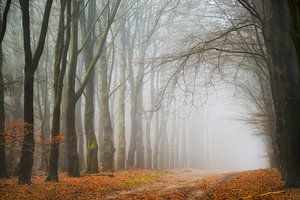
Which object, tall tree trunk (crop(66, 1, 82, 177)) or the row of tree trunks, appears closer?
the row of tree trunks

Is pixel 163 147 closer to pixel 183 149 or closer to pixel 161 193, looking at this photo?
pixel 183 149

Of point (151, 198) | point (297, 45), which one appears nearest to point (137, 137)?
point (151, 198)

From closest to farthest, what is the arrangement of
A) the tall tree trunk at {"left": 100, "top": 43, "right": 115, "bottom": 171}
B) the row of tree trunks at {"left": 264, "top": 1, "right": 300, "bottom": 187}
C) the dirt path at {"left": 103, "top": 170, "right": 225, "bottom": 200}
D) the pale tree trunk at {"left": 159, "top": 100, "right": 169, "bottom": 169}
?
the row of tree trunks at {"left": 264, "top": 1, "right": 300, "bottom": 187}
the dirt path at {"left": 103, "top": 170, "right": 225, "bottom": 200}
the tall tree trunk at {"left": 100, "top": 43, "right": 115, "bottom": 171}
the pale tree trunk at {"left": 159, "top": 100, "right": 169, "bottom": 169}

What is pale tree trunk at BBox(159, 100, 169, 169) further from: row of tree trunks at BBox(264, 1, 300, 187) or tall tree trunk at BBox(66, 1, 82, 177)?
row of tree trunks at BBox(264, 1, 300, 187)

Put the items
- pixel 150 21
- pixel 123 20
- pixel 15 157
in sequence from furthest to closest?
pixel 150 21
pixel 123 20
pixel 15 157

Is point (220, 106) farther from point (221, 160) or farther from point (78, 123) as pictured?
point (78, 123)

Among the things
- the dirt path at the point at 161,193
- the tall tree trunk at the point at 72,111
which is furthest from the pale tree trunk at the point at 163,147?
the dirt path at the point at 161,193

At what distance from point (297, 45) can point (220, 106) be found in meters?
67.9

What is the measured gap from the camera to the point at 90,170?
1784 cm

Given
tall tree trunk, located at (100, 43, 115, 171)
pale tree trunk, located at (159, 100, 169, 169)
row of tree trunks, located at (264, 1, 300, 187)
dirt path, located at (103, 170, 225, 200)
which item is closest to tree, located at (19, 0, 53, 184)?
dirt path, located at (103, 170, 225, 200)

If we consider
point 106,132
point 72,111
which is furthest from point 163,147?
point 72,111

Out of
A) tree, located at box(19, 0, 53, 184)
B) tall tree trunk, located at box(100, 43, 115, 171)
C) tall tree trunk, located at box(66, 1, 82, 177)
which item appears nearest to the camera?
tree, located at box(19, 0, 53, 184)

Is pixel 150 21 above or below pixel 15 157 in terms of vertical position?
above

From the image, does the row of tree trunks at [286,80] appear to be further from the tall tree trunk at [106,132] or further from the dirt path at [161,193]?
the tall tree trunk at [106,132]
